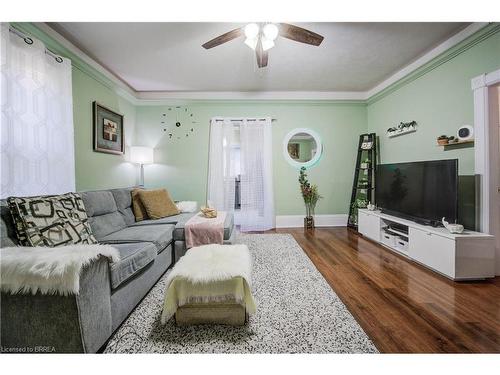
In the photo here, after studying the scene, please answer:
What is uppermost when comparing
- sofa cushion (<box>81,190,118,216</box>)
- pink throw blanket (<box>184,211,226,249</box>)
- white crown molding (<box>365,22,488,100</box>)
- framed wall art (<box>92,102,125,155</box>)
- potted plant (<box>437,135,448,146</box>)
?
white crown molding (<box>365,22,488,100</box>)

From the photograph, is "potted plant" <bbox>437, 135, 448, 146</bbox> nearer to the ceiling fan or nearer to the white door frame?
the white door frame

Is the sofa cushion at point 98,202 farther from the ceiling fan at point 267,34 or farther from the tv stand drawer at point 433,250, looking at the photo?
the tv stand drawer at point 433,250

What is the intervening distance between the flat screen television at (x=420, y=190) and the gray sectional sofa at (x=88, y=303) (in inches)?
117

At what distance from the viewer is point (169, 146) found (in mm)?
4137

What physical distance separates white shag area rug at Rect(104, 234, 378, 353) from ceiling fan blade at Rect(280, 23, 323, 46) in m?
2.24

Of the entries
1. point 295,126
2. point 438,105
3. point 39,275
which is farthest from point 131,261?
point 438,105

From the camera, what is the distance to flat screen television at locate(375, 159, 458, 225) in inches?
86.9

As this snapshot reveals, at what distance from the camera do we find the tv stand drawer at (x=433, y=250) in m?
2.04

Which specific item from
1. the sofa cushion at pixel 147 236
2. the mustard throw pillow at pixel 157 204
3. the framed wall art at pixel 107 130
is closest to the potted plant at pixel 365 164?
the mustard throw pillow at pixel 157 204

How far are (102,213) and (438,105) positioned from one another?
422cm

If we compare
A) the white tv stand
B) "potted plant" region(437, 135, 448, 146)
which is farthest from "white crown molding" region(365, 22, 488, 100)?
the white tv stand
